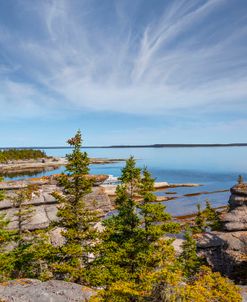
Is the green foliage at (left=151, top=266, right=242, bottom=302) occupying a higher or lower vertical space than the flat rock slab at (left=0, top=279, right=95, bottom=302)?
higher

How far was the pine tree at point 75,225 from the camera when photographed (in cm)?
2164

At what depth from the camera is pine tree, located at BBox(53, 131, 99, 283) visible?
71.0 ft

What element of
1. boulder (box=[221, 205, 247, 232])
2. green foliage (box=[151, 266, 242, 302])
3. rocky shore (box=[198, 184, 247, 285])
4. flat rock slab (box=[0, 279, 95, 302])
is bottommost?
rocky shore (box=[198, 184, 247, 285])

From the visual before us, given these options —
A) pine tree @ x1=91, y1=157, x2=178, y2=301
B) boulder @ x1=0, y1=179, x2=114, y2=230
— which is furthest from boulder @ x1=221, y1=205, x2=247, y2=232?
boulder @ x1=0, y1=179, x2=114, y2=230

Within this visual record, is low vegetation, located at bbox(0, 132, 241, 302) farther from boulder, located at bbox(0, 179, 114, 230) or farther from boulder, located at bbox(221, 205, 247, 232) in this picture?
boulder, located at bbox(221, 205, 247, 232)

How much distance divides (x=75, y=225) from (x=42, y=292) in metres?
8.20

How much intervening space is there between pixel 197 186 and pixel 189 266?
74633 millimetres

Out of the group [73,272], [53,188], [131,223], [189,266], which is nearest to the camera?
[73,272]

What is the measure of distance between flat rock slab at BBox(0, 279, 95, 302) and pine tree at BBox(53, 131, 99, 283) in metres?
4.58

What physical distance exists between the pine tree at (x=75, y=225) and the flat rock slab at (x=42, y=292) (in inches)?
180

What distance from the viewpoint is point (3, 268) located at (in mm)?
25047

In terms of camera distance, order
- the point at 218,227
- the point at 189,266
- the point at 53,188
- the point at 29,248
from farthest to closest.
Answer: the point at 53,188, the point at 218,227, the point at 189,266, the point at 29,248

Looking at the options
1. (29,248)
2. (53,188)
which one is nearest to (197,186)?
(53,188)

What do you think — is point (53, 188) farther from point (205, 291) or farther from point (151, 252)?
point (205, 291)
